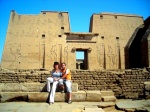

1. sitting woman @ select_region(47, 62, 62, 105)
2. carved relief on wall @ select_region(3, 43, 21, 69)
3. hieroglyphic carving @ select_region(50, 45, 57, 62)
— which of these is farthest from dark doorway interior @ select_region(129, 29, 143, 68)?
carved relief on wall @ select_region(3, 43, 21, 69)

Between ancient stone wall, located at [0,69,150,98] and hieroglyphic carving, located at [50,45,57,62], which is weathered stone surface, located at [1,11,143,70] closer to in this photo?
hieroglyphic carving, located at [50,45,57,62]

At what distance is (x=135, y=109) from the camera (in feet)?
15.1

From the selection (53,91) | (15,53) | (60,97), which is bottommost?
(60,97)

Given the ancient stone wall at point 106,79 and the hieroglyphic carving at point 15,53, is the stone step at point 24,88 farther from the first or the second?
the hieroglyphic carving at point 15,53

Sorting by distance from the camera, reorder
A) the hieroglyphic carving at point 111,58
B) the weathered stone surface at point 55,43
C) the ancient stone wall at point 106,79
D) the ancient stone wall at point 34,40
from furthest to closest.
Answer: the hieroglyphic carving at point 111,58, the weathered stone surface at point 55,43, the ancient stone wall at point 34,40, the ancient stone wall at point 106,79

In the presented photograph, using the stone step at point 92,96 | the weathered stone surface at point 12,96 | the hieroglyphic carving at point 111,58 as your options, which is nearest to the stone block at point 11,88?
the weathered stone surface at point 12,96

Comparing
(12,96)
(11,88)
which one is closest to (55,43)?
(11,88)

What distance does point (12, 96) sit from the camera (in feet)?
18.0

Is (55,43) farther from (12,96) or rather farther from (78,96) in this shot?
(78,96)

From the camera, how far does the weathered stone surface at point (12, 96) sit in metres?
5.45

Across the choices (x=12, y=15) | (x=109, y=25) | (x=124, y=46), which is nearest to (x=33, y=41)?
(x=12, y=15)

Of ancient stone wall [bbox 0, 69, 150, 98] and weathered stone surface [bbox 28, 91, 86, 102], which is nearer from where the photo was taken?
weathered stone surface [bbox 28, 91, 86, 102]

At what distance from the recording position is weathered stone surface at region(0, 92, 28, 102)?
5449 millimetres

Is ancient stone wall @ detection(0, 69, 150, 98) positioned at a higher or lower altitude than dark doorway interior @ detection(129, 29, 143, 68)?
lower
